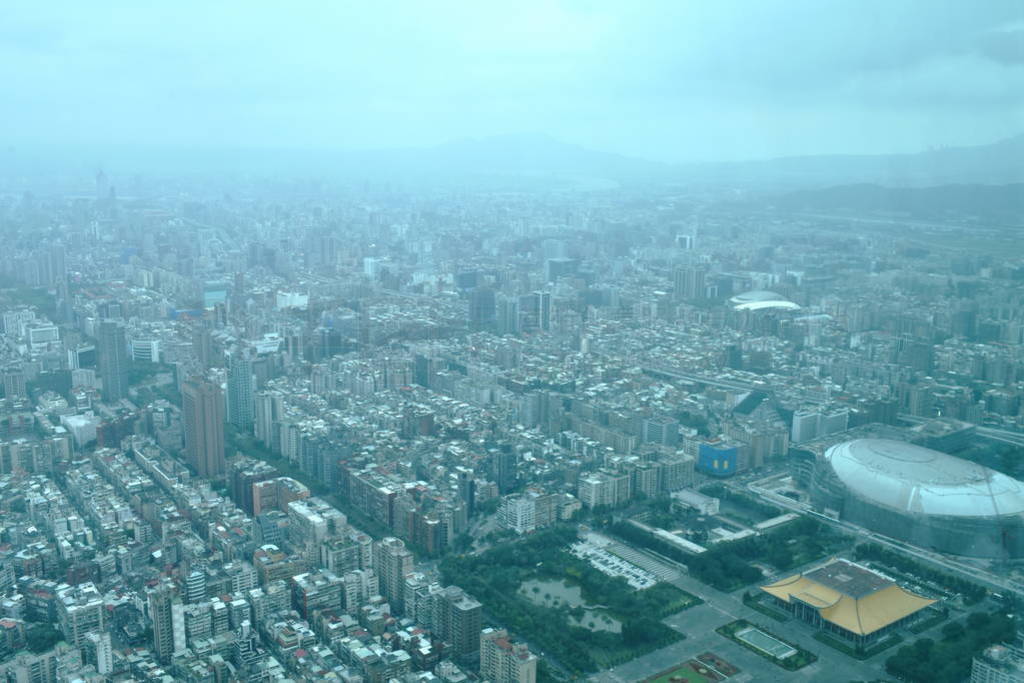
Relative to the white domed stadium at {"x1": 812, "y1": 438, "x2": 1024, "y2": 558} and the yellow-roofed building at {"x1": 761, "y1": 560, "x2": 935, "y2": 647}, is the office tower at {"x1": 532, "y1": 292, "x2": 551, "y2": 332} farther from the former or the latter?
the yellow-roofed building at {"x1": 761, "y1": 560, "x2": 935, "y2": 647}

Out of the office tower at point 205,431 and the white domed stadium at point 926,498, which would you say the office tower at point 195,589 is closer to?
the office tower at point 205,431

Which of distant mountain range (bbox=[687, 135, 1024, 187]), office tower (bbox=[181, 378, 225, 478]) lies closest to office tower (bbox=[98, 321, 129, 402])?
office tower (bbox=[181, 378, 225, 478])

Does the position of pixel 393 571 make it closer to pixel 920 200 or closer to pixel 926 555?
pixel 926 555

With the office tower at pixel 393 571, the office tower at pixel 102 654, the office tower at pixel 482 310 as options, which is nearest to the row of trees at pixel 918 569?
the office tower at pixel 393 571

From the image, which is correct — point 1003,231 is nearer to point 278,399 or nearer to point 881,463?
point 881,463

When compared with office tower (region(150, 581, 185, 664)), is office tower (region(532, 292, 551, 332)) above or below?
above

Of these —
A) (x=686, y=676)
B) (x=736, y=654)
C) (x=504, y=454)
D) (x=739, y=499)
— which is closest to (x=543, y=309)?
(x=504, y=454)

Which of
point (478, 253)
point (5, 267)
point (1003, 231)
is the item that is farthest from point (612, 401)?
point (5, 267)
